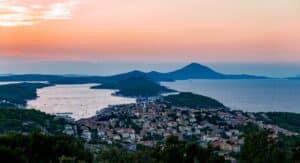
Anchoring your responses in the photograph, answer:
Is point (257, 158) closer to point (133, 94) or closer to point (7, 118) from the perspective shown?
point (7, 118)

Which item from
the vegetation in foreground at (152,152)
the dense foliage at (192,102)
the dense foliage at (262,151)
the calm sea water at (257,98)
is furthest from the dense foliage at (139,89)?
the dense foliage at (262,151)

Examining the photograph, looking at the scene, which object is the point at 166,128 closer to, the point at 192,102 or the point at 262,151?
the point at 262,151

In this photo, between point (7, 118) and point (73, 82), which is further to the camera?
point (73, 82)

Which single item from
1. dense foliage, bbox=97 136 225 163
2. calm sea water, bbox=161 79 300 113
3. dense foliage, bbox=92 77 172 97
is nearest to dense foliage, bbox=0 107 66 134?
dense foliage, bbox=97 136 225 163

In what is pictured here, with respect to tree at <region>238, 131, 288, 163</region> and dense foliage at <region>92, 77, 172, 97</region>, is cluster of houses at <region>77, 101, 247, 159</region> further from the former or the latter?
dense foliage at <region>92, 77, 172, 97</region>

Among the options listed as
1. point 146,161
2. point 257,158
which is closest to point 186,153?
point 146,161

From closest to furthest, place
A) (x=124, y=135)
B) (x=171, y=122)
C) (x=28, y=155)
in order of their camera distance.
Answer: (x=28, y=155) → (x=124, y=135) → (x=171, y=122)

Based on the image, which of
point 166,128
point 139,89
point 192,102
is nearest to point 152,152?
point 166,128

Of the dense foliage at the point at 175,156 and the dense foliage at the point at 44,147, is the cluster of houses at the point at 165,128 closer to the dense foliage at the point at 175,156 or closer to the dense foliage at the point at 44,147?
the dense foliage at the point at 175,156
